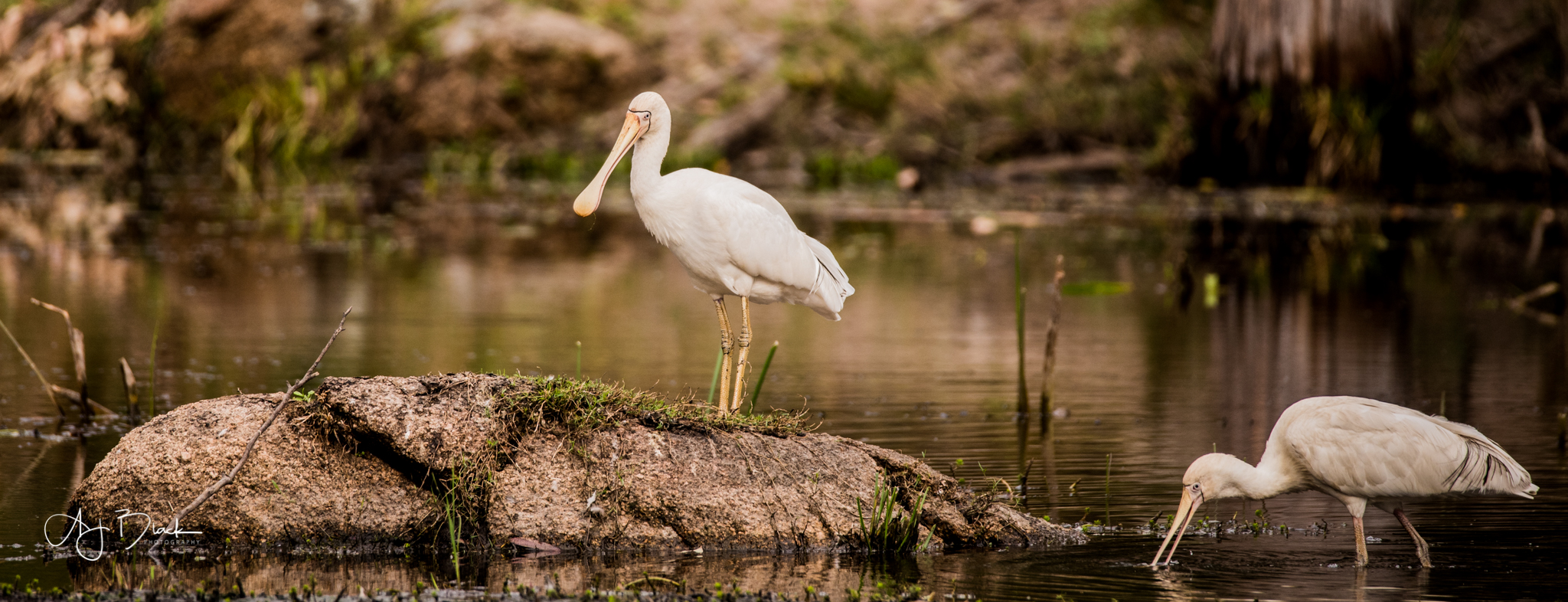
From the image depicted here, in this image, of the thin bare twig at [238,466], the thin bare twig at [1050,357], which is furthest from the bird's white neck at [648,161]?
the thin bare twig at [1050,357]

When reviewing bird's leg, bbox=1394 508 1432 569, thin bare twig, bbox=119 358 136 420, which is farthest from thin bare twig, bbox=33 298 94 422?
bird's leg, bbox=1394 508 1432 569

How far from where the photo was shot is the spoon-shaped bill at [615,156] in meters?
7.27

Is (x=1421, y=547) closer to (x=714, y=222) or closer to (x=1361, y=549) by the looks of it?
(x=1361, y=549)

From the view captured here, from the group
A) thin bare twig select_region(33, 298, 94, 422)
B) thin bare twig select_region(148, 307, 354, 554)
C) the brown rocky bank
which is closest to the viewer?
thin bare twig select_region(148, 307, 354, 554)

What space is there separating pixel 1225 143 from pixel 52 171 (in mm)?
19741

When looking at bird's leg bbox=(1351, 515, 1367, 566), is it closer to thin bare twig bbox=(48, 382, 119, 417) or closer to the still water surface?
the still water surface

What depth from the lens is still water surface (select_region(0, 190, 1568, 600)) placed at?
6.39 metres

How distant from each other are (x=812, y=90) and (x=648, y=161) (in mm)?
23740

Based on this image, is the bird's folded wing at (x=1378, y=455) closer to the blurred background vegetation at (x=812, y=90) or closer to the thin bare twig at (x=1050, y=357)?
the thin bare twig at (x=1050, y=357)

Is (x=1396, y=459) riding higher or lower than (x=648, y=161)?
lower

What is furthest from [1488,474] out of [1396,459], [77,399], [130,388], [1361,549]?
[77,399]

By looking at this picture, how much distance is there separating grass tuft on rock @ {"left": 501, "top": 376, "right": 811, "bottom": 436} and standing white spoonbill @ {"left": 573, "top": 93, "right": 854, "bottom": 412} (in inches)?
9.0

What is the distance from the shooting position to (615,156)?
7.32m

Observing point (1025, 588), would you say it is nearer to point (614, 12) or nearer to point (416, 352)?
point (416, 352)
